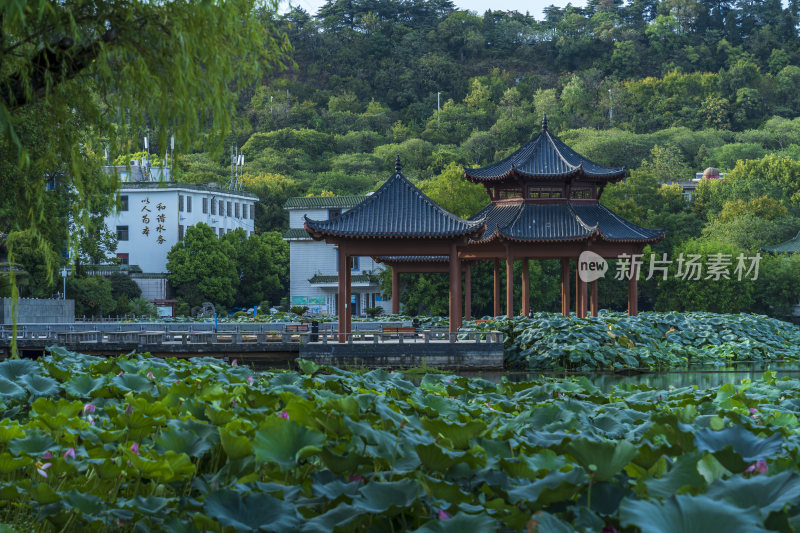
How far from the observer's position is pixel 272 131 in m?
83.2

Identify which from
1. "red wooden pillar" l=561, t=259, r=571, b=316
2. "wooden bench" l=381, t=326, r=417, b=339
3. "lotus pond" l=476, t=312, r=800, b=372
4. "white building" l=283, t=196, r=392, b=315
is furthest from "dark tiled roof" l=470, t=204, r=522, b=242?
"white building" l=283, t=196, r=392, b=315

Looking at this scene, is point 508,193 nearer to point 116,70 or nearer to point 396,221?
point 396,221

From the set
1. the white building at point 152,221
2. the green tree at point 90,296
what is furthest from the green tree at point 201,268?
the green tree at point 90,296

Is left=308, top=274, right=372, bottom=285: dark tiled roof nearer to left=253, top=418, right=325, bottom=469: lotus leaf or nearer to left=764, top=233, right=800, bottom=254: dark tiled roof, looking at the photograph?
left=764, top=233, right=800, bottom=254: dark tiled roof

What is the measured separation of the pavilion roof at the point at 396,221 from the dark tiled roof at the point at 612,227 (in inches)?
224

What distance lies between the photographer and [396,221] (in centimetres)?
2472

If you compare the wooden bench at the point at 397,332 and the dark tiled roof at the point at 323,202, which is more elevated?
the dark tiled roof at the point at 323,202

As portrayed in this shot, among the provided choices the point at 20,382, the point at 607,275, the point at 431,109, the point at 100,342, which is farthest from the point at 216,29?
the point at 431,109

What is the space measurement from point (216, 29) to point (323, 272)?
141 ft

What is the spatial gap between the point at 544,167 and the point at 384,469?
25.7 meters

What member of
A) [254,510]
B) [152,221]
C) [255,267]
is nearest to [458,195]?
[255,267]

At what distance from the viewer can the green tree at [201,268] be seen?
47969 mm

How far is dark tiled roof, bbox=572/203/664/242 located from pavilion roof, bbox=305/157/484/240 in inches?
224

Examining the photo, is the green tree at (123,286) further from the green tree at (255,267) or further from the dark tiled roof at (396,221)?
the dark tiled roof at (396,221)
